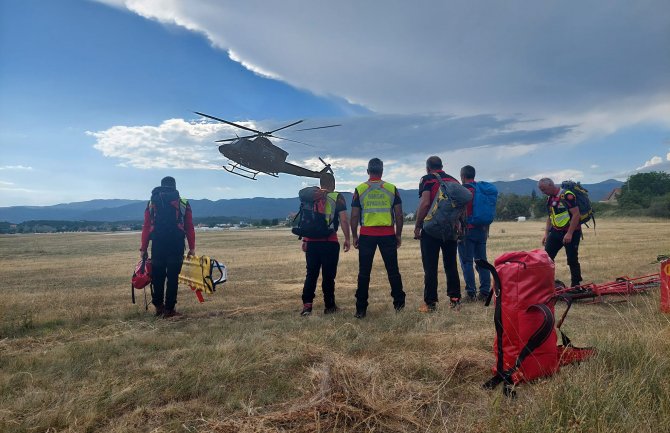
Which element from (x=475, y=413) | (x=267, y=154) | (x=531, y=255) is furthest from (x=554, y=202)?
(x=267, y=154)

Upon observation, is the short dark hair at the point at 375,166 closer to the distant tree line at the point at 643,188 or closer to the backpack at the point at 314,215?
the backpack at the point at 314,215

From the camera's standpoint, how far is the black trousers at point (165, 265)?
6926mm

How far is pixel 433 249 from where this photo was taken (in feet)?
21.4

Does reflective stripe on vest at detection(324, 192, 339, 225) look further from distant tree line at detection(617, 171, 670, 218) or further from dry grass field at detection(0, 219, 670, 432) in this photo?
distant tree line at detection(617, 171, 670, 218)

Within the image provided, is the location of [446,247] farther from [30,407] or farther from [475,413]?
[30,407]

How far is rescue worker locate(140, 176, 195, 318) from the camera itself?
689 centimetres

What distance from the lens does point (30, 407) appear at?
3.11 metres

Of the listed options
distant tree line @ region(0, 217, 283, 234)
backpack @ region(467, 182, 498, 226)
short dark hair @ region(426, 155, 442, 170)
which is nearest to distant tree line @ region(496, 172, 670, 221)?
distant tree line @ region(0, 217, 283, 234)

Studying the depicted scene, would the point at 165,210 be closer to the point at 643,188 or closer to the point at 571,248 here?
the point at 571,248

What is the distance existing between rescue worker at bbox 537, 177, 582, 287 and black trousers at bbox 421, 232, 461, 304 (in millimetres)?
2386

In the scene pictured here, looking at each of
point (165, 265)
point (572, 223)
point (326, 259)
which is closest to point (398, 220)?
point (326, 259)

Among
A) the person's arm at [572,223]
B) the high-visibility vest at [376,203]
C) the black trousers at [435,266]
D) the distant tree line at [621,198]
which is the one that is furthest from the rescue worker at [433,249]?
the distant tree line at [621,198]

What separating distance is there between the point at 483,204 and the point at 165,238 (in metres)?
5.37

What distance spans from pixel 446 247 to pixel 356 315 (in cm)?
177
